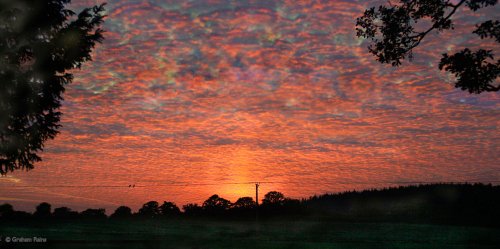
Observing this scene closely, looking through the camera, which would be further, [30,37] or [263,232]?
[263,232]

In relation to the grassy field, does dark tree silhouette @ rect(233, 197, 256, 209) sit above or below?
above

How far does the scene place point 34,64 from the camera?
23875 mm

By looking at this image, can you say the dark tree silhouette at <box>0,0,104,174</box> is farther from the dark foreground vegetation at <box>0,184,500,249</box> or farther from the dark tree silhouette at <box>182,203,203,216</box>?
the dark tree silhouette at <box>182,203,203,216</box>

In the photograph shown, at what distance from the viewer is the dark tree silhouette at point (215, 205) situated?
12675cm

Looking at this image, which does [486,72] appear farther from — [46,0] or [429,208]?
[429,208]

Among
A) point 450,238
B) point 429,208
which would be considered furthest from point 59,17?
point 429,208

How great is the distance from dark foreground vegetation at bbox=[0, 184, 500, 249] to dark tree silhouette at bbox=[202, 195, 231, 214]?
0.27 m

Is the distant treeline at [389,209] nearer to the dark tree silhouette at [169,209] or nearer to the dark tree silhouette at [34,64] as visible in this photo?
the dark tree silhouette at [169,209]

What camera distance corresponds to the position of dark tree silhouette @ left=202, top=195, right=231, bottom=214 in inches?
4990

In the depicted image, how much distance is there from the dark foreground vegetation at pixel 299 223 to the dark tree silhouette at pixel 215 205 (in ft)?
0.89

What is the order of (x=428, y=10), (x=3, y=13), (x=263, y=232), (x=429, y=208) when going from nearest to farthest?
(x=428, y=10) → (x=3, y=13) → (x=263, y=232) → (x=429, y=208)

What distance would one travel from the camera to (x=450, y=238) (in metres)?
80.5

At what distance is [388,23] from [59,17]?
1710 centimetres

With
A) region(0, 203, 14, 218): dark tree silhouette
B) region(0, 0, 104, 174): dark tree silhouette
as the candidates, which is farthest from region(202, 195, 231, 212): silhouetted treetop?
region(0, 0, 104, 174): dark tree silhouette
